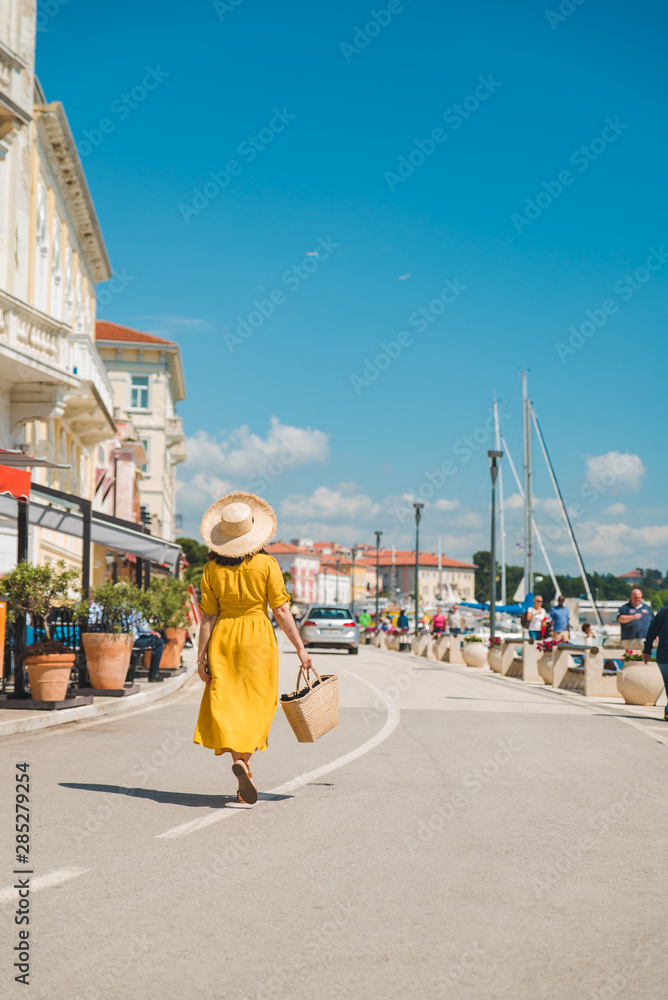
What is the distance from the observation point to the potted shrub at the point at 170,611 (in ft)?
61.8

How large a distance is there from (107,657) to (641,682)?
8.45 meters

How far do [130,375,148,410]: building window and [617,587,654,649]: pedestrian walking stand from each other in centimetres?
5727

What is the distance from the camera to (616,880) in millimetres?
5379

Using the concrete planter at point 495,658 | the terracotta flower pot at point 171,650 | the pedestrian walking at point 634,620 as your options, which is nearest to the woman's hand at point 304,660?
the pedestrian walking at point 634,620

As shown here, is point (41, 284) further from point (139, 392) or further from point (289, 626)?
point (139, 392)

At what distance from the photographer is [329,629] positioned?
3631cm

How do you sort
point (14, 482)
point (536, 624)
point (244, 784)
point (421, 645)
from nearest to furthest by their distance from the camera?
point (244, 784) → point (14, 482) → point (536, 624) → point (421, 645)

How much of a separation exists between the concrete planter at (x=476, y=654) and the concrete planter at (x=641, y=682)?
46.8ft

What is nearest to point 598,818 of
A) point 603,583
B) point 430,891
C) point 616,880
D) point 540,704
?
point 616,880

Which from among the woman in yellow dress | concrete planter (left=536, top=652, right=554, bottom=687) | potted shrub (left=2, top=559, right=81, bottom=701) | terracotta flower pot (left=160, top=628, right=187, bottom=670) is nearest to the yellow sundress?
the woman in yellow dress

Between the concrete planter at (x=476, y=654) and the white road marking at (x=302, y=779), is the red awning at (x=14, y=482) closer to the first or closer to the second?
the white road marking at (x=302, y=779)

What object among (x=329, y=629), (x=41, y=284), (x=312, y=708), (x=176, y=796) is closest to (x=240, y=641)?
(x=312, y=708)

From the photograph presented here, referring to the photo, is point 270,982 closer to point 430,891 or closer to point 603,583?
point 430,891

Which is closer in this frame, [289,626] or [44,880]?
[44,880]
